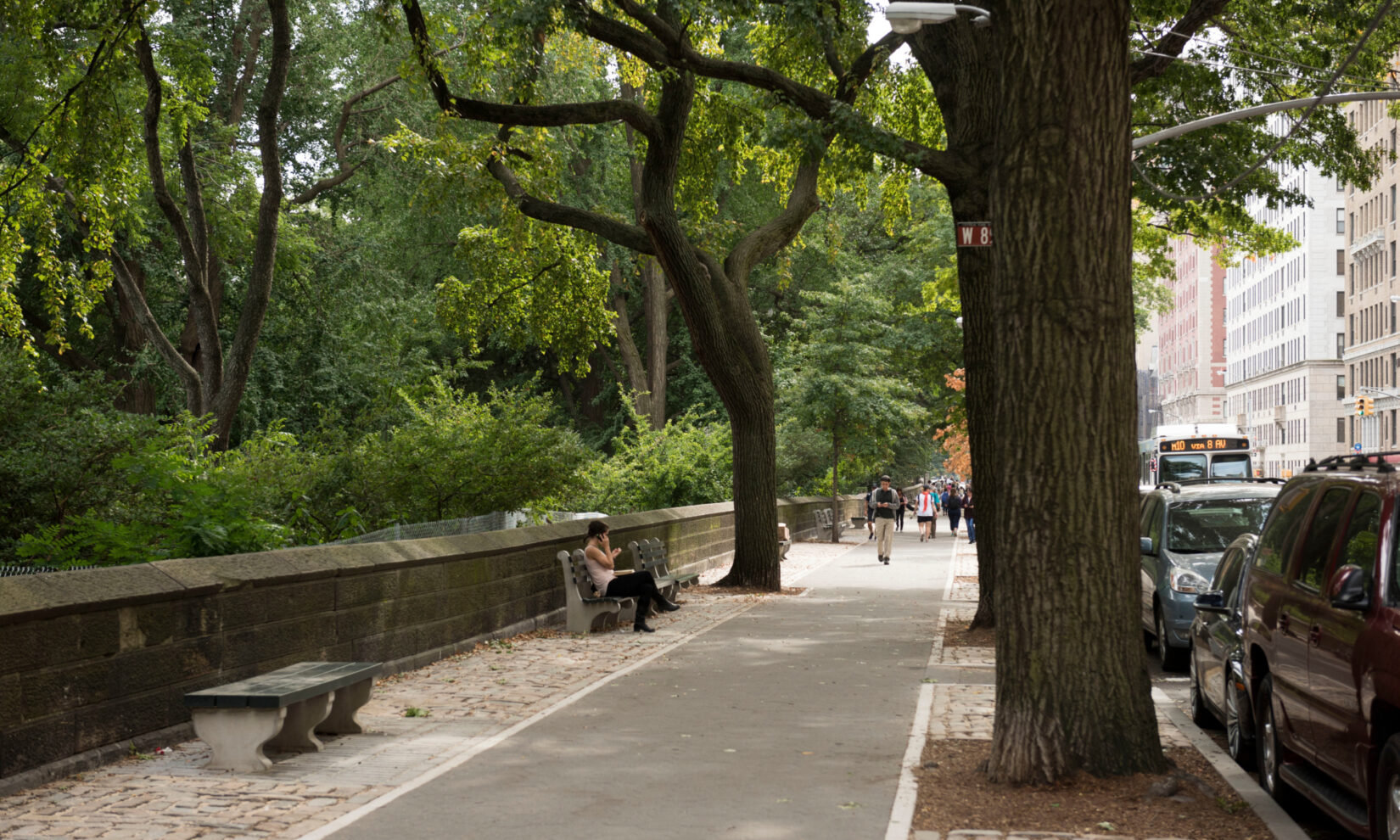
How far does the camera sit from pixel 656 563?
62.5 feet

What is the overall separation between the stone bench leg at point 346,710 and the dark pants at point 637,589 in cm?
657

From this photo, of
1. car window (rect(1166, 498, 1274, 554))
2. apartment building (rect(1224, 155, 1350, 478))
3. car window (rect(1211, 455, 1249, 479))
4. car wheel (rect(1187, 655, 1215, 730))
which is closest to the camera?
car wheel (rect(1187, 655, 1215, 730))

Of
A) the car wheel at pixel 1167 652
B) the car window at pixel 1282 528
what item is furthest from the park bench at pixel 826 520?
the car window at pixel 1282 528

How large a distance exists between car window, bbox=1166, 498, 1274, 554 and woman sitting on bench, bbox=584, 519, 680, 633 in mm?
5544

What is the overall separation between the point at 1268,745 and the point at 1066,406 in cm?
210

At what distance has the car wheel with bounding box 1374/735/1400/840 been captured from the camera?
541 centimetres

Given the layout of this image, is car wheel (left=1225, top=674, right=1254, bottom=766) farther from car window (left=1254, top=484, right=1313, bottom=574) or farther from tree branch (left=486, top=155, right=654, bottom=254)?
tree branch (left=486, top=155, right=654, bottom=254)

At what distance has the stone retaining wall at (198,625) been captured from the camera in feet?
24.3

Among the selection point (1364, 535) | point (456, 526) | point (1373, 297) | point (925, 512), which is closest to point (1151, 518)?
point (456, 526)

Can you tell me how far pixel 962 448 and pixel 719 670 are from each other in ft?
190

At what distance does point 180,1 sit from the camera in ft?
91.2

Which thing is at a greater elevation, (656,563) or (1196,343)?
(1196,343)

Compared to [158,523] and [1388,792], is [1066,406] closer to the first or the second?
[1388,792]

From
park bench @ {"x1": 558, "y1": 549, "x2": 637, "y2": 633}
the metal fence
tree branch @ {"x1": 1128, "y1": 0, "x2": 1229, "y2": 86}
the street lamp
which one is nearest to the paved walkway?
park bench @ {"x1": 558, "y1": 549, "x2": 637, "y2": 633}
